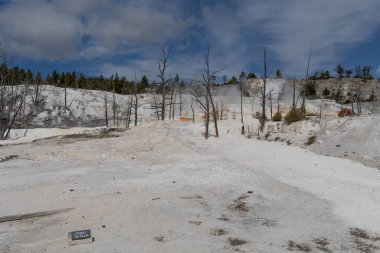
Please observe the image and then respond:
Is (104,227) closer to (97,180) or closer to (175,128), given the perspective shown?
(97,180)

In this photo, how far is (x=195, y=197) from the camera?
1291cm

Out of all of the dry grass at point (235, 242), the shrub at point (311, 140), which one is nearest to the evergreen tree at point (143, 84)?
the shrub at point (311, 140)

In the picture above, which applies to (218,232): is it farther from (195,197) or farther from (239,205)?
(195,197)

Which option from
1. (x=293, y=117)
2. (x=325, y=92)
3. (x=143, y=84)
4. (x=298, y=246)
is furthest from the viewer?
(x=325, y=92)

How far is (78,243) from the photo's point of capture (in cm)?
854

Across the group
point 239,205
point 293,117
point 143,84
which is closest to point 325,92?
point 143,84

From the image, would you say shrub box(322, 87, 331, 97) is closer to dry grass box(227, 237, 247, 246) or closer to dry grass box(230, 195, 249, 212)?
dry grass box(230, 195, 249, 212)

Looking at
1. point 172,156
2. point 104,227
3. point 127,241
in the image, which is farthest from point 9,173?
point 127,241

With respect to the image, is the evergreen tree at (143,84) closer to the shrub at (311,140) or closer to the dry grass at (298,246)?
the shrub at (311,140)

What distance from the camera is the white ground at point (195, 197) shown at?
905cm

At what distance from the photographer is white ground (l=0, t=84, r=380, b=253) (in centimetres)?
905

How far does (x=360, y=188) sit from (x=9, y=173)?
14164 millimetres

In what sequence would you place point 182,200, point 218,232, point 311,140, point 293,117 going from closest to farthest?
point 218,232 → point 182,200 → point 311,140 → point 293,117

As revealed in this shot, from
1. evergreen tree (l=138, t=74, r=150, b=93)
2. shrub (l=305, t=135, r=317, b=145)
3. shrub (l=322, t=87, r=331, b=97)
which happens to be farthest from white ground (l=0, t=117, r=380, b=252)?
shrub (l=322, t=87, r=331, b=97)
